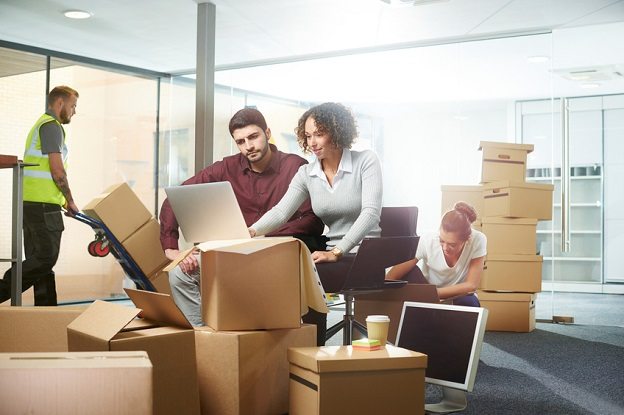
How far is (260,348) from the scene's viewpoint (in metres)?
2.37

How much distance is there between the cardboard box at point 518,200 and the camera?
5.15 meters

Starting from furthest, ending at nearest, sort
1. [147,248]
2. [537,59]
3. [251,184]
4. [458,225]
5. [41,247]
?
[537,59] → [41,247] → [458,225] → [147,248] → [251,184]

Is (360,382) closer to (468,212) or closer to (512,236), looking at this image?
(468,212)

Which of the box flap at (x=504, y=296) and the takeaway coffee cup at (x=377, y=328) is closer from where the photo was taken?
the takeaway coffee cup at (x=377, y=328)

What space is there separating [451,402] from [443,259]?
1447 millimetres

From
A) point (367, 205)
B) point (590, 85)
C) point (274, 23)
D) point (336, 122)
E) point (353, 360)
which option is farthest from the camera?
point (590, 85)

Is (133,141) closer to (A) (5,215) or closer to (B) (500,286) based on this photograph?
(A) (5,215)

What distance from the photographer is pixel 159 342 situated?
2.13m

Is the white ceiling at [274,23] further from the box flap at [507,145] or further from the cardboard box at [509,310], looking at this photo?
the cardboard box at [509,310]

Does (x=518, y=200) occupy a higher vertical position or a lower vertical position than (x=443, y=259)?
higher

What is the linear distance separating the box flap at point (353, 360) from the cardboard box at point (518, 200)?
3101 mm

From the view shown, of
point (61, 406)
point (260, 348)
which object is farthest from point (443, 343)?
point (61, 406)

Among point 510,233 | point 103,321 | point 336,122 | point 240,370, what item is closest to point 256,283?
point 240,370

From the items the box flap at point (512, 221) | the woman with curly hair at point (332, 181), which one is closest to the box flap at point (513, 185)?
the box flap at point (512, 221)
